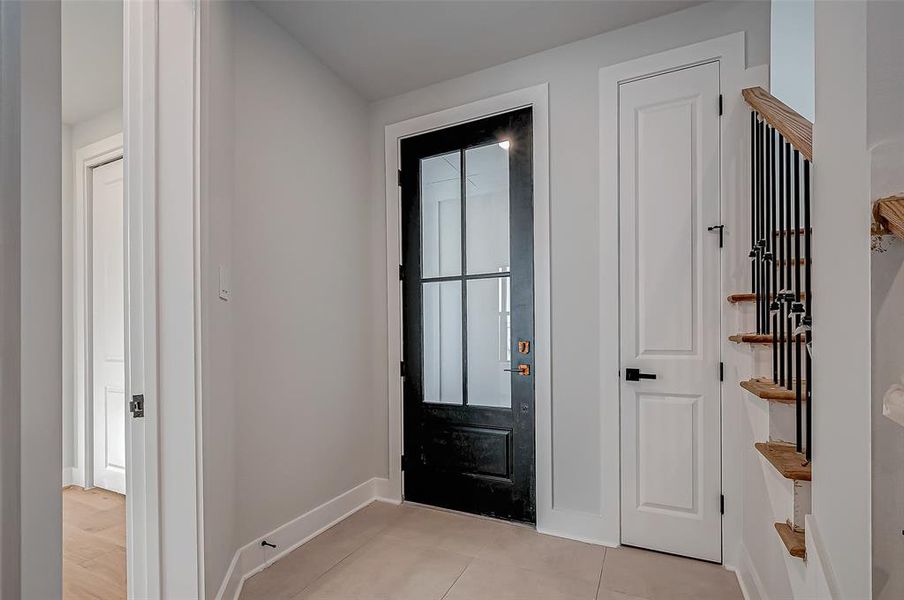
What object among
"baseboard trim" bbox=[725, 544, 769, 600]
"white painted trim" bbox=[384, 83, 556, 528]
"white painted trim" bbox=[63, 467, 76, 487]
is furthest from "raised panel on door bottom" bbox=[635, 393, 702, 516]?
"white painted trim" bbox=[63, 467, 76, 487]

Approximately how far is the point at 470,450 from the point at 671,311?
4.41ft

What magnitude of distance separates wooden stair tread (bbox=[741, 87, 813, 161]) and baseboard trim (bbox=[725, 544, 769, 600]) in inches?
58.8

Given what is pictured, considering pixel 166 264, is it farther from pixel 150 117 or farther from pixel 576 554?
pixel 576 554

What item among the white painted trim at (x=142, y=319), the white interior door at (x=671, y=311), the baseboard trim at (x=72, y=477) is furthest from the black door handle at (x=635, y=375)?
the baseboard trim at (x=72, y=477)

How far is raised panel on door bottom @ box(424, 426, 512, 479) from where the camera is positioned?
8.84 feet

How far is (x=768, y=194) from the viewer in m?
1.78

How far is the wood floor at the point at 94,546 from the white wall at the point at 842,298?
2.50m

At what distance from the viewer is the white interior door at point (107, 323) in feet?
10.7

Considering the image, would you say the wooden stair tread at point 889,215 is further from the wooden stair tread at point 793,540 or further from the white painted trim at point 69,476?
the white painted trim at point 69,476

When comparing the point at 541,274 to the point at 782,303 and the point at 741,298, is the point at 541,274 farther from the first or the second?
the point at 782,303

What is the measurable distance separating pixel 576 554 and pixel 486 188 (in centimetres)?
197

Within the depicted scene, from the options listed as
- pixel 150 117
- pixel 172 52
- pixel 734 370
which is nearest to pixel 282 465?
pixel 150 117

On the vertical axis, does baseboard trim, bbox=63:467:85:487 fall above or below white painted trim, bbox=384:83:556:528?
below

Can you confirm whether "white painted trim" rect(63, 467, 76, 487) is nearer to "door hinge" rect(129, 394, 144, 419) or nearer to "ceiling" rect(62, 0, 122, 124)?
"ceiling" rect(62, 0, 122, 124)
